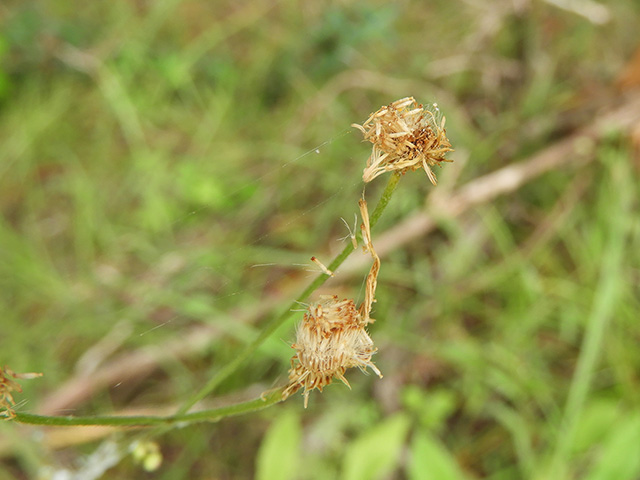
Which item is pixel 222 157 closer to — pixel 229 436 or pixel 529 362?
pixel 229 436

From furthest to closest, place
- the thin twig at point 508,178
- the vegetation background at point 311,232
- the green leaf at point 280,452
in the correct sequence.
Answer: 1. the thin twig at point 508,178
2. the vegetation background at point 311,232
3. the green leaf at point 280,452

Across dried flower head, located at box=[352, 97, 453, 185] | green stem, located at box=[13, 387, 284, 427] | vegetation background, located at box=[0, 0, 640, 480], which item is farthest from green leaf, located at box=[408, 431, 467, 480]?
dried flower head, located at box=[352, 97, 453, 185]

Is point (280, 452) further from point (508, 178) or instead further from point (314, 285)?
point (508, 178)

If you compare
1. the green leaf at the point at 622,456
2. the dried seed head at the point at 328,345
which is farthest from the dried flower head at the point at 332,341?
the green leaf at the point at 622,456

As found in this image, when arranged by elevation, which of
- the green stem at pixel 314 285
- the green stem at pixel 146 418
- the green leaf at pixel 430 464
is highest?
the green stem at pixel 314 285

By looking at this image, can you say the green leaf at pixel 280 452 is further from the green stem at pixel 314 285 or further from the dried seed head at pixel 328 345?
the dried seed head at pixel 328 345

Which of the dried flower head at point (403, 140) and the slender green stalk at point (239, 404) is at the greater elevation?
the dried flower head at point (403, 140)

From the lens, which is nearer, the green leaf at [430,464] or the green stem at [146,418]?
the green stem at [146,418]
